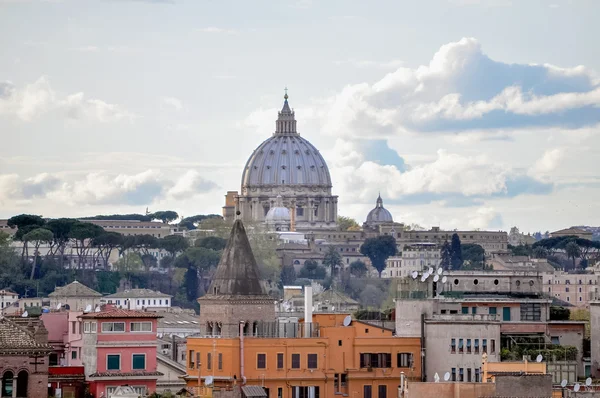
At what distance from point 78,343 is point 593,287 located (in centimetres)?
7802

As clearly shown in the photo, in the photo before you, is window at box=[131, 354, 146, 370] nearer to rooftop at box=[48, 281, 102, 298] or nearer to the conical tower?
the conical tower

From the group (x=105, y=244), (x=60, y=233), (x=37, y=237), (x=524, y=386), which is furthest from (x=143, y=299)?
(x=524, y=386)

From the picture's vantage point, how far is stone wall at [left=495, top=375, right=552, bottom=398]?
51.9 meters

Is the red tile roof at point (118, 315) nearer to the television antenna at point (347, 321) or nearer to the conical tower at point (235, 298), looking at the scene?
the conical tower at point (235, 298)

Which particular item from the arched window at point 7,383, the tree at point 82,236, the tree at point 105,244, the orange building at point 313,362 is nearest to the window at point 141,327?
the orange building at point 313,362

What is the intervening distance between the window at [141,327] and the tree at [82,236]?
126339mm

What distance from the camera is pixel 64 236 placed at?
7451 inches

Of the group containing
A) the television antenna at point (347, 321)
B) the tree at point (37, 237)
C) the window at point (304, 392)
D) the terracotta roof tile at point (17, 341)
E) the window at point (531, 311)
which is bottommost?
the window at point (304, 392)

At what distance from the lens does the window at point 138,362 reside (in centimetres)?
6141

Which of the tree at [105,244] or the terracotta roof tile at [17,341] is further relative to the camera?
the tree at [105,244]

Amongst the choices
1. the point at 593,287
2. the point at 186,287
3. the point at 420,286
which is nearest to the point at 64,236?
the point at 186,287

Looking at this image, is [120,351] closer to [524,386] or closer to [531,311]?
[531,311]

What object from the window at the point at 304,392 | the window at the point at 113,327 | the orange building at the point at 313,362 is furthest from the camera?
the window at the point at 113,327

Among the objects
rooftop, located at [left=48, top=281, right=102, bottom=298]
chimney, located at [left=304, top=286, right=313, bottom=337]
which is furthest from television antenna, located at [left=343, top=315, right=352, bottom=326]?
rooftop, located at [left=48, top=281, right=102, bottom=298]
